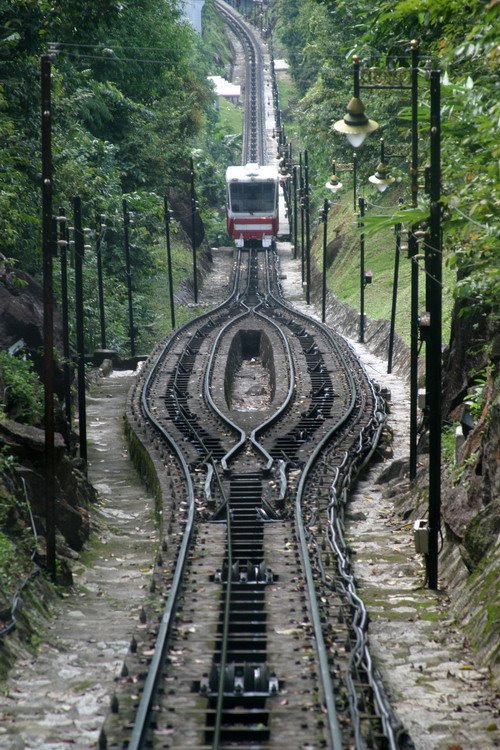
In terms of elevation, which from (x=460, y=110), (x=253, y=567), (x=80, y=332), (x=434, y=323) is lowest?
(x=253, y=567)

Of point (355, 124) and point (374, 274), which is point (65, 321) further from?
point (374, 274)

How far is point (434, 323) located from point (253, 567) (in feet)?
13.6

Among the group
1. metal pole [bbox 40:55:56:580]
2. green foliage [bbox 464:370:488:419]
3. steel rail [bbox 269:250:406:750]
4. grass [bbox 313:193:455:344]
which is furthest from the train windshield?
metal pole [bbox 40:55:56:580]

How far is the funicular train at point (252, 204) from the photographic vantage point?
207 feet

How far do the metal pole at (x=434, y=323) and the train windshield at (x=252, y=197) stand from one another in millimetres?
46070

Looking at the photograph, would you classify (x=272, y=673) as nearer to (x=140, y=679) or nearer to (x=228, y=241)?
(x=140, y=679)

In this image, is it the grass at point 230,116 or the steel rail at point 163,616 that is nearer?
the steel rail at point 163,616

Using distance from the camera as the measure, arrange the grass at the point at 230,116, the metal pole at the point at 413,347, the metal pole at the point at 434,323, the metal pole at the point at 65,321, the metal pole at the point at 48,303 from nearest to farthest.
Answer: the metal pole at the point at 434,323, the metal pole at the point at 48,303, the metal pole at the point at 413,347, the metal pole at the point at 65,321, the grass at the point at 230,116

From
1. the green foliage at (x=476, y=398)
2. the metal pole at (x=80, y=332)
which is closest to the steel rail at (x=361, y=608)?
the green foliage at (x=476, y=398)

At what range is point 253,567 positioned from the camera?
652 inches

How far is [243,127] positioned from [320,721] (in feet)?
339

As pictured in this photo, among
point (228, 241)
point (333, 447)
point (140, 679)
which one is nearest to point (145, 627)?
point (140, 679)

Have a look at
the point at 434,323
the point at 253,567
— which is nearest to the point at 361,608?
the point at 253,567

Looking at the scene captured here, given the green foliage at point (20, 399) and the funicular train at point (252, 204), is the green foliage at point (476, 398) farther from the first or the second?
the funicular train at point (252, 204)
